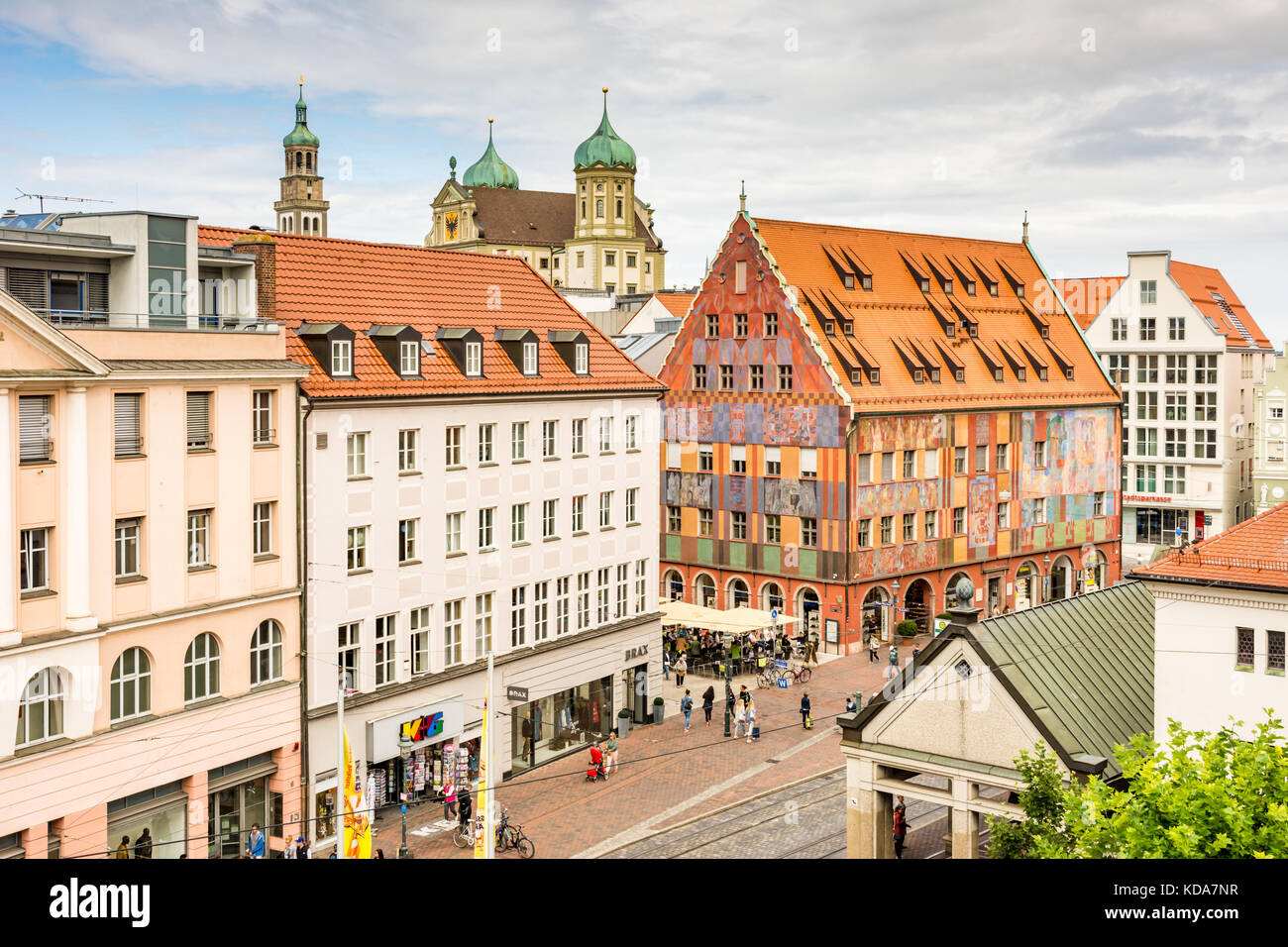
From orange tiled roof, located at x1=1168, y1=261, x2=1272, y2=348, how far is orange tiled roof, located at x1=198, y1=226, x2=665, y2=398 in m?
50.6

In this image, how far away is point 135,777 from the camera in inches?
1272

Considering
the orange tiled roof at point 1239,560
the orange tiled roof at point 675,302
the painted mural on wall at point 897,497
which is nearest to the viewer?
the orange tiled roof at point 1239,560

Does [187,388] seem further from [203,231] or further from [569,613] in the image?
[569,613]

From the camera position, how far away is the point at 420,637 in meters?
41.0

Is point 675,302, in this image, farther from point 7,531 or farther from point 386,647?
point 7,531

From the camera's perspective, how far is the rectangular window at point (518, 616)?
146 ft

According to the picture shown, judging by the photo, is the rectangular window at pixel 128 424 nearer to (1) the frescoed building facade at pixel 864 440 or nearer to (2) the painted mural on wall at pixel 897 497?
Answer: (1) the frescoed building facade at pixel 864 440

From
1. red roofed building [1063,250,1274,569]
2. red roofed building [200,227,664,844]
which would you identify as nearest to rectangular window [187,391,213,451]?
red roofed building [200,227,664,844]

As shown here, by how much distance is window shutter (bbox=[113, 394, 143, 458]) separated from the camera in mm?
32375

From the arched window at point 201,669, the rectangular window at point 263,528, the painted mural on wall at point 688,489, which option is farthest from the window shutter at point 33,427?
the painted mural on wall at point 688,489

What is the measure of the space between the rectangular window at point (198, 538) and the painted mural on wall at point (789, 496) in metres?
35.5

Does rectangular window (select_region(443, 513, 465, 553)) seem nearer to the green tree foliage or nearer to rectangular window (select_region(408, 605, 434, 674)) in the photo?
rectangular window (select_region(408, 605, 434, 674))

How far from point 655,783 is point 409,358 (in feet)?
49.6
